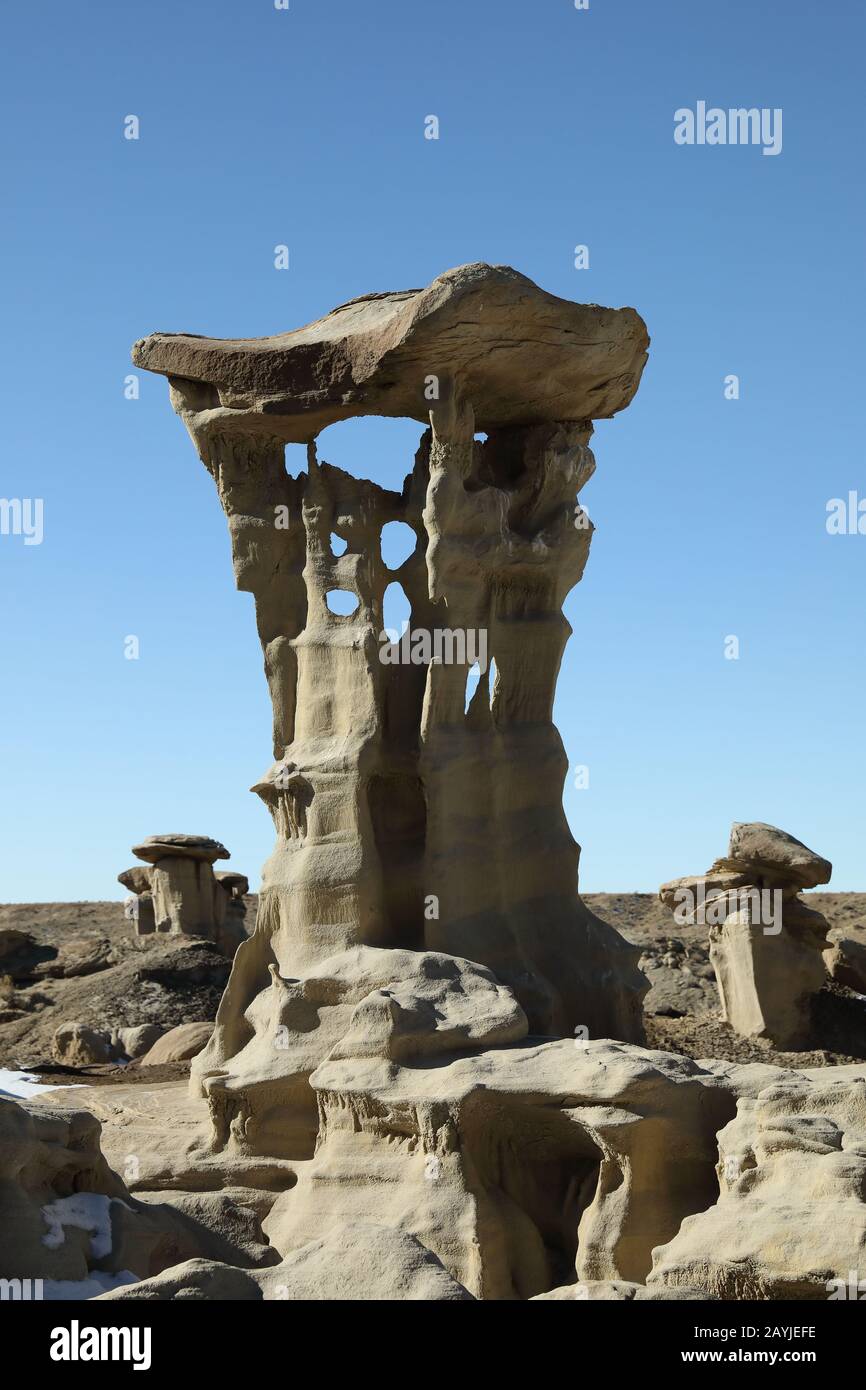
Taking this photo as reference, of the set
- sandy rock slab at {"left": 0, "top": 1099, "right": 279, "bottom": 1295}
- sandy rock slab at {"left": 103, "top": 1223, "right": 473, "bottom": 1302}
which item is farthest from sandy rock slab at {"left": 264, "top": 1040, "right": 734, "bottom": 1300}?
sandy rock slab at {"left": 103, "top": 1223, "right": 473, "bottom": 1302}

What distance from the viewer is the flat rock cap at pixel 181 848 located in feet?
90.7

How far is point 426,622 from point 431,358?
2.10 m

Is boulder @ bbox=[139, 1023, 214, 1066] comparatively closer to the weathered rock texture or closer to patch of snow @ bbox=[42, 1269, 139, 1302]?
the weathered rock texture

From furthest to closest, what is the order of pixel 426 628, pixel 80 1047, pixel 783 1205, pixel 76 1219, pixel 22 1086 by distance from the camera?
pixel 80 1047 → pixel 22 1086 → pixel 426 628 → pixel 76 1219 → pixel 783 1205

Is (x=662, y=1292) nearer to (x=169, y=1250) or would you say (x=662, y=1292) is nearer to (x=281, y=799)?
(x=169, y=1250)

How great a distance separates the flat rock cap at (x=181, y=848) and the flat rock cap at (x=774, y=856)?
10.9m

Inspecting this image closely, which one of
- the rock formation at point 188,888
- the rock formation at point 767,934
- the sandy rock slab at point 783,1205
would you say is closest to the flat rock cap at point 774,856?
the rock formation at point 767,934

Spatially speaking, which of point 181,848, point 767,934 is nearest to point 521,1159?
point 767,934

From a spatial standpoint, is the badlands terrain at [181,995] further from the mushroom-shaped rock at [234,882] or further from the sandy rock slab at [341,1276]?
the sandy rock slab at [341,1276]

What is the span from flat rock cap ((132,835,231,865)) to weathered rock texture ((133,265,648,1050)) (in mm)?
13618

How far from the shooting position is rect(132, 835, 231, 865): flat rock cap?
1088 inches

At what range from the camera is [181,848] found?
90.9 feet

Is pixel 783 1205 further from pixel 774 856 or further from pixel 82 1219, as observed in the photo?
pixel 774 856
